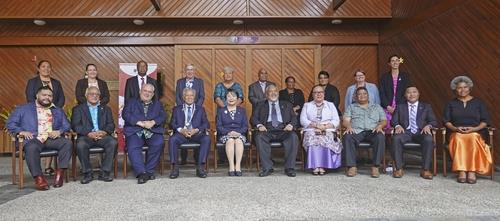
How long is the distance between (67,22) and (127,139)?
4.52m

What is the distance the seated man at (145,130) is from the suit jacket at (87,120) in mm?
195

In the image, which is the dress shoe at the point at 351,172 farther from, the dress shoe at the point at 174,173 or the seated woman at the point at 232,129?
the dress shoe at the point at 174,173

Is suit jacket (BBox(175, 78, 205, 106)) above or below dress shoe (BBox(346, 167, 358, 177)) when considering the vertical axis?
above

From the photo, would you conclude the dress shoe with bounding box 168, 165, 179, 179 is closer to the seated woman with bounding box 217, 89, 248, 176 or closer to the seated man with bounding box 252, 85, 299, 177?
the seated woman with bounding box 217, 89, 248, 176

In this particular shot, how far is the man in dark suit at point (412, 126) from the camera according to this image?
196 inches

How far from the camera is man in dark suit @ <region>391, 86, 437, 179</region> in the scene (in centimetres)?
498

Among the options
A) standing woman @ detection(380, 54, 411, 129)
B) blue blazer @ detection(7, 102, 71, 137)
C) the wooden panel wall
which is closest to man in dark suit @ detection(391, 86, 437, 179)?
standing woman @ detection(380, 54, 411, 129)

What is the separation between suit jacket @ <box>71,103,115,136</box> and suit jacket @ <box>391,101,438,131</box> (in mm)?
3602

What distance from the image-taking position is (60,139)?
4.73m

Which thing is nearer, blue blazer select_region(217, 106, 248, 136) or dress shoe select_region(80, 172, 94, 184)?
dress shoe select_region(80, 172, 94, 184)

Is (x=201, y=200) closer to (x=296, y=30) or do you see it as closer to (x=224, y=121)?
(x=224, y=121)

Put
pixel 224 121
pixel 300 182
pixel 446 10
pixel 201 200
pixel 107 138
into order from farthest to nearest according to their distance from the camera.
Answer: pixel 446 10, pixel 224 121, pixel 107 138, pixel 300 182, pixel 201 200

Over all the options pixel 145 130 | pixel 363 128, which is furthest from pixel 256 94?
pixel 145 130

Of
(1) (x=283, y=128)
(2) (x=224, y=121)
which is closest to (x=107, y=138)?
(2) (x=224, y=121)
